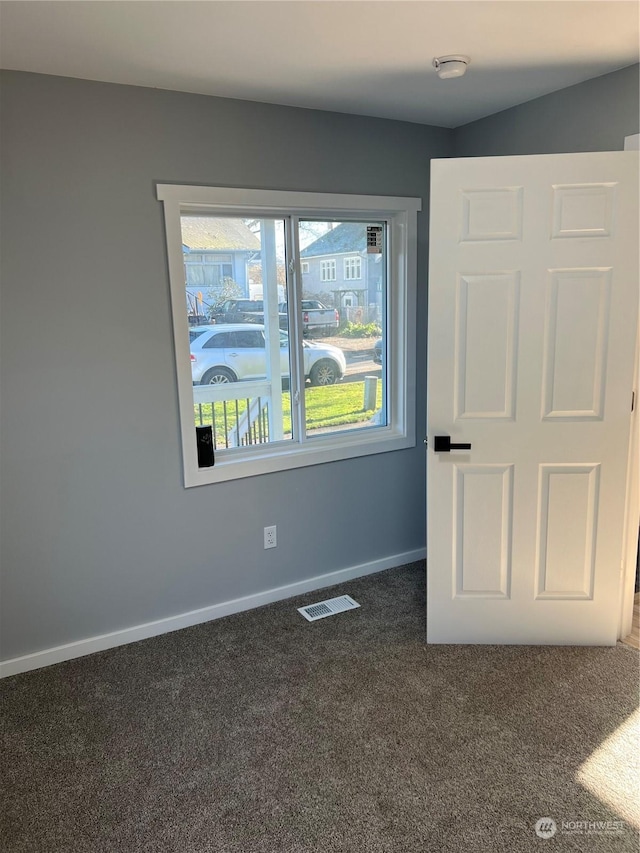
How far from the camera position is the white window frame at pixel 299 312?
2775 millimetres

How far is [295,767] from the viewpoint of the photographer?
2.10 meters

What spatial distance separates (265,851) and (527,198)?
2.46 m

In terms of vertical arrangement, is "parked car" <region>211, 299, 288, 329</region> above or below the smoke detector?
below

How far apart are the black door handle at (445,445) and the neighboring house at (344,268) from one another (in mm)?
1065

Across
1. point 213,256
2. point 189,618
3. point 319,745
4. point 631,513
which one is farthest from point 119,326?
point 631,513

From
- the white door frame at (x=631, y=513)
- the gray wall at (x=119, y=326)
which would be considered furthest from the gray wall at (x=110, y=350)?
the white door frame at (x=631, y=513)

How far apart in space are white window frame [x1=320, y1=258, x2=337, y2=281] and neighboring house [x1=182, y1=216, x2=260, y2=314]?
0.39 metres

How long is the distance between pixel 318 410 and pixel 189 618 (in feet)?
4.16

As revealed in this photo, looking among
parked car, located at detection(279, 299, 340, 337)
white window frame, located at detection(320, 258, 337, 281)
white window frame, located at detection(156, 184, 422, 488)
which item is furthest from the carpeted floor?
white window frame, located at detection(320, 258, 337, 281)

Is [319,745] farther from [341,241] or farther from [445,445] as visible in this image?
[341,241]

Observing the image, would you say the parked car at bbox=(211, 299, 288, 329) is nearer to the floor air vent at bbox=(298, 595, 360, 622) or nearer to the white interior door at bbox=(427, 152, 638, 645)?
the white interior door at bbox=(427, 152, 638, 645)

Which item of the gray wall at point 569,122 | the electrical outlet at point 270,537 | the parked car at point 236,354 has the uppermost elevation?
the gray wall at point 569,122

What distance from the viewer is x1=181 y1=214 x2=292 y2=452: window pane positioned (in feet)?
9.64

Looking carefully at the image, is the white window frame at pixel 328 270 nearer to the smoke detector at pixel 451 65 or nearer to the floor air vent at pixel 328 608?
the smoke detector at pixel 451 65
